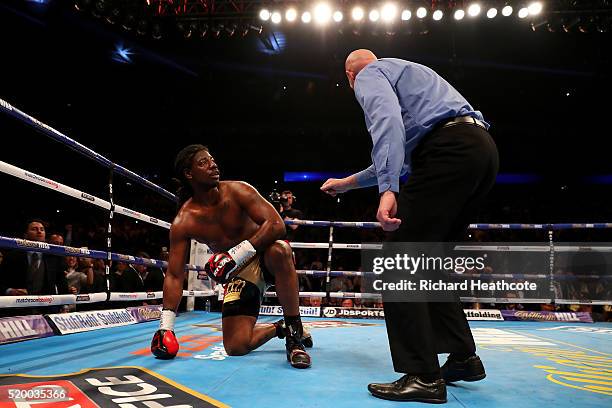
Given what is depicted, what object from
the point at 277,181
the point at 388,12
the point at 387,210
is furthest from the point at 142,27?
the point at 387,210

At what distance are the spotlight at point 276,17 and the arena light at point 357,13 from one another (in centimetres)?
110

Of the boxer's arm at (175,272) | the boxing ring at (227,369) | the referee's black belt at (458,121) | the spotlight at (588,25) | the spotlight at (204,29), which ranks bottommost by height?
the boxing ring at (227,369)

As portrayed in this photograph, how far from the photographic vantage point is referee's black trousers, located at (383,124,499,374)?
1339 millimetres

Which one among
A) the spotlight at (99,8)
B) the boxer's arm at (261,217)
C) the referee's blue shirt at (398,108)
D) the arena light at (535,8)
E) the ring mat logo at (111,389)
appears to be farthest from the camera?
the spotlight at (99,8)

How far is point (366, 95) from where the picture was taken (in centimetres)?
147

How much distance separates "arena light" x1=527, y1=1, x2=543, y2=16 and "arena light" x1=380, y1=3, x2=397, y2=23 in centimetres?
187

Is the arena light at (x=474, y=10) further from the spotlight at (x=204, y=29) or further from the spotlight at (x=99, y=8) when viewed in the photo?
the spotlight at (x=99, y=8)

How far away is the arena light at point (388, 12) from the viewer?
21.3ft

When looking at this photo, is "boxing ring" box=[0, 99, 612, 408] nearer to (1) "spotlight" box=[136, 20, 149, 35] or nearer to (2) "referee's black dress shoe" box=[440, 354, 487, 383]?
(2) "referee's black dress shoe" box=[440, 354, 487, 383]

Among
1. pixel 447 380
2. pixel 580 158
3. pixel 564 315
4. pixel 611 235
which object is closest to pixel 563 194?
pixel 580 158

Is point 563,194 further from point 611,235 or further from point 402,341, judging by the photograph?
point 402,341

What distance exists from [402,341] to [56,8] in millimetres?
8534

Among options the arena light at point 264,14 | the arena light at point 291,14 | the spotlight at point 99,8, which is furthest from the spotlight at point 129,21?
the arena light at point 291,14

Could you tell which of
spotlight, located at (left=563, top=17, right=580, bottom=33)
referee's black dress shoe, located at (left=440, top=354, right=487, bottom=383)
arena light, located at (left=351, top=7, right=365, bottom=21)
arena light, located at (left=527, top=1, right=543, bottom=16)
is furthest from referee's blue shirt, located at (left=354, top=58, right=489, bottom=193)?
spotlight, located at (left=563, top=17, right=580, bottom=33)
